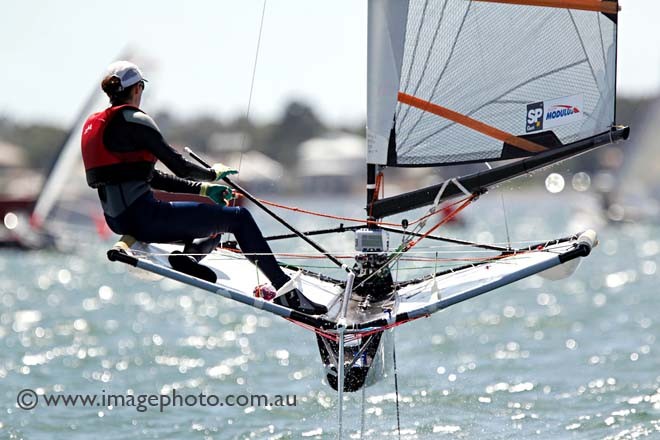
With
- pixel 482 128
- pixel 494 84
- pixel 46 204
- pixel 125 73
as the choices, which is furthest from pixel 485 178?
pixel 46 204

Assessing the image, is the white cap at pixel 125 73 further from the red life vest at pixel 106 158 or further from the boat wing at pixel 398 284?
the boat wing at pixel 398 284

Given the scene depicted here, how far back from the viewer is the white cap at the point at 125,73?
530 cm

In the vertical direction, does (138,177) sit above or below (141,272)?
above

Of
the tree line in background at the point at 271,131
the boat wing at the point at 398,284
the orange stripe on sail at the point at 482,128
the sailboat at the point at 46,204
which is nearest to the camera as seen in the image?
the boat wing at the point at 398,284

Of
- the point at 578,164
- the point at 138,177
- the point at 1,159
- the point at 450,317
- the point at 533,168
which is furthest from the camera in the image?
the point at 578,164

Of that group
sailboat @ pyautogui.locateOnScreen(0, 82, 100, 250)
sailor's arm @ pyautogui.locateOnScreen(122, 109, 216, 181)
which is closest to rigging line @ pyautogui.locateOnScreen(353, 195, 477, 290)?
sailor's arm @ pyautogui.locateOnScreen(122, 109, 216, 181)

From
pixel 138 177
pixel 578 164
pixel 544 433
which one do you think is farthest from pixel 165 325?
pixel 578 164

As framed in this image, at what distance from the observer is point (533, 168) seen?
6.00m

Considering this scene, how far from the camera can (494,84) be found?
6117 millimetres

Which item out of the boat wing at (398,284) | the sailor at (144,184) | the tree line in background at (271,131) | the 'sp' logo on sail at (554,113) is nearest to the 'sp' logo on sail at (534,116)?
the 'sp' logo on sail at (554,113)

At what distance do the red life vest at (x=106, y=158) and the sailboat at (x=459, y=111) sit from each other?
594 millimetres

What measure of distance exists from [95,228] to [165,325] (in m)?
16.4

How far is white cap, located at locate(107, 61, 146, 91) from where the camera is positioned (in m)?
5.30

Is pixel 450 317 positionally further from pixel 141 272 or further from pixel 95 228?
pixel 95 228
